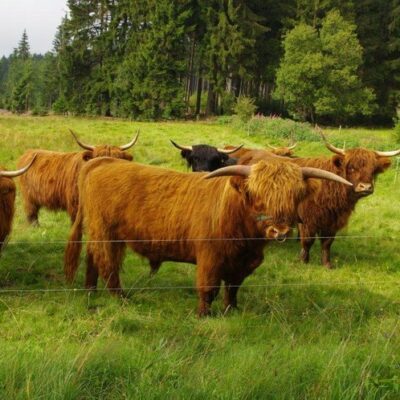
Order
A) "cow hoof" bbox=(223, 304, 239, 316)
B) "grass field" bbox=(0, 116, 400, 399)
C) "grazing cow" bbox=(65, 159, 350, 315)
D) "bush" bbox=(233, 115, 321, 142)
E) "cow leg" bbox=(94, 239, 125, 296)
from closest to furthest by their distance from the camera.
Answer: "grass field" bbox=(0, 116, 400, 399)
"grazing cow" bbox=(65, 159, 350, 315)
"cow hoof" bbox=(223, 304, 239, 316)
"cow leg" bbox=(94, 239, 125, 296)
"bush" bbox=(233, 115, 321, 142)

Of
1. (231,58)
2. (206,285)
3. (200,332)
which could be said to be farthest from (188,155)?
(231,58)

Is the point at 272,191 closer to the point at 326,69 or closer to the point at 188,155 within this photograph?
the point at 188,155

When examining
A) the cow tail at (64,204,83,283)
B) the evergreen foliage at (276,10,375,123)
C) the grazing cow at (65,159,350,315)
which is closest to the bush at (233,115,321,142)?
the evergreen foliage at (276,10,375,123)

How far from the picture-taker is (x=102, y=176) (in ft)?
15.8

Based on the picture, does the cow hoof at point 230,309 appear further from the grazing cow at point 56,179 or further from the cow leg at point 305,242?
the grazing cow at point 56,179

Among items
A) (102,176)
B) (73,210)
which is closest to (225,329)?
(102,176)

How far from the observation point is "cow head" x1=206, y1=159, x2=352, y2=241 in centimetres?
388

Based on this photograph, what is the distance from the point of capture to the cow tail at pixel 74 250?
5090 mm

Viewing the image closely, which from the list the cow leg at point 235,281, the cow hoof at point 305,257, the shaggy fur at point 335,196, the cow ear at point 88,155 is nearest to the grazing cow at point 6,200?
the cow ear at point 88,155

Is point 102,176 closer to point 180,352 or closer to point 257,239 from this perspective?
point 257,239

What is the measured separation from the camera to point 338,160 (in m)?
6.82

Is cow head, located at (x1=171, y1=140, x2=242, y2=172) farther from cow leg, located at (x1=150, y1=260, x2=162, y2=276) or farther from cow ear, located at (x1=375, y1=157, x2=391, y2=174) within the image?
cow leg, located at (x1=150, y1=260, x2=162, y2=276)

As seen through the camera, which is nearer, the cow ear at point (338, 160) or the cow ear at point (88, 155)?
the cow ear at point (338, 160)

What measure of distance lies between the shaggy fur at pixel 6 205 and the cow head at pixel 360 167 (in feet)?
13.1
